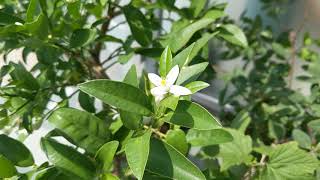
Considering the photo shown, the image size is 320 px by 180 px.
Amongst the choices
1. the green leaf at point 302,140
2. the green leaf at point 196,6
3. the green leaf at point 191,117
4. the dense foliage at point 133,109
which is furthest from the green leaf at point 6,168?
the green leaf at point 302,140

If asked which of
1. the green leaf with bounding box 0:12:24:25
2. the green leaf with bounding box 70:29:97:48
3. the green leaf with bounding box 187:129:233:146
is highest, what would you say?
the green leaf with bounding box 0:12:24:25

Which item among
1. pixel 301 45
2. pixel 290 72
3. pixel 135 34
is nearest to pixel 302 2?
pixel 301 45

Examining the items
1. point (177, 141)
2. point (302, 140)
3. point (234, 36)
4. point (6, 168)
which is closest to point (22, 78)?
point (6, 168)

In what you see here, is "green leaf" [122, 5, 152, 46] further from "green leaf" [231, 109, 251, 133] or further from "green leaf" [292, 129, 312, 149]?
"green leaf" [292, 129, 312, 149]

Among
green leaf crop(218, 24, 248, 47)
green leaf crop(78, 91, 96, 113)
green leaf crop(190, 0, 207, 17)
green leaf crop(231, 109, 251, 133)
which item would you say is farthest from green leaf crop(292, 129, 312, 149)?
green leaf crop(78, 91, 96, 113)

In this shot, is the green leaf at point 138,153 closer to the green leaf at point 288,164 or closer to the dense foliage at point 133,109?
the dense foliage at point 133,109

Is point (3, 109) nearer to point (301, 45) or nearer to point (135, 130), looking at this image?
point (135, 130)
